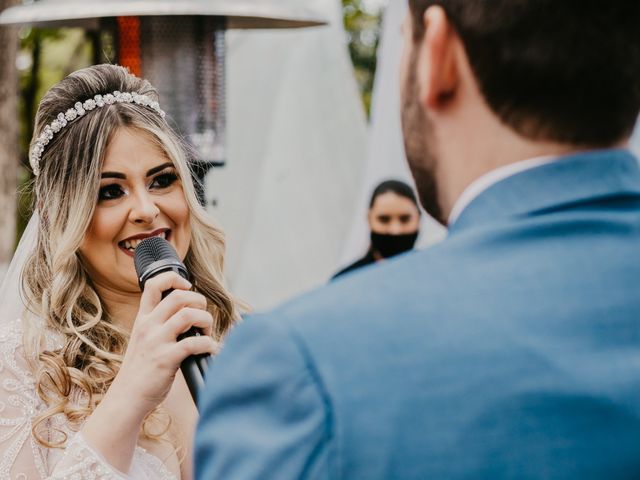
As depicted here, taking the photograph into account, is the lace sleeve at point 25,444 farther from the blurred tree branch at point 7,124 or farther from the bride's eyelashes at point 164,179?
the blurred tree branch at point 7,124

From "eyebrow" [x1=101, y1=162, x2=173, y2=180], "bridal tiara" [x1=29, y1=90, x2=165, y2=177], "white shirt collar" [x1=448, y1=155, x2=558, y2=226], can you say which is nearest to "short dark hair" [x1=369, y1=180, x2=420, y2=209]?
"bridal tiara" [x1=29, y1=90, x2=165, y2=177]

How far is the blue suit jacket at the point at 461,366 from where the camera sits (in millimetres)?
1064

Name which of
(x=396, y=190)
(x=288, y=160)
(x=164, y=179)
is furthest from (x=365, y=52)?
(x=164, y=179)

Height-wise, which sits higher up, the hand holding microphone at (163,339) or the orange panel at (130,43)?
the orange panel at (130,43)

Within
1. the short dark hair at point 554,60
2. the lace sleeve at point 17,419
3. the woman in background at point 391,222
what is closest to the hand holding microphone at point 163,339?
the lace sleeve at point 17,419

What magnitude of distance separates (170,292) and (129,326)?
0.85 m

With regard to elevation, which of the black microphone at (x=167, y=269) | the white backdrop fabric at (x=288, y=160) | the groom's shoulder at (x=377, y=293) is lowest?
the white backdrop fabric at (x=288, y=160)

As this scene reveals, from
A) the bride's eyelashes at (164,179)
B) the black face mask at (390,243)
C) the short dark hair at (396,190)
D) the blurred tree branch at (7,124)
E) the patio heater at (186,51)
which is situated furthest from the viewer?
the blurred tree branch at (7,124)

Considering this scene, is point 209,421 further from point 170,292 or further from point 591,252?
point 170,292

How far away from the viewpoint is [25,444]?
242 centimetres

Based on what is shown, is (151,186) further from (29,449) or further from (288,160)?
(288,160)

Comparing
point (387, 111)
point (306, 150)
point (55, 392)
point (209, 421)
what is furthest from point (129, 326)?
point (306, 150)

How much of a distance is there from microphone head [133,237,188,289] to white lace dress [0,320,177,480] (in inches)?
19.2

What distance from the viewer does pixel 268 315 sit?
113 centimetres
